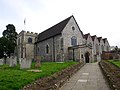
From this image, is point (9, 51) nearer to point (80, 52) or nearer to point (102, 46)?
point (80, 52)

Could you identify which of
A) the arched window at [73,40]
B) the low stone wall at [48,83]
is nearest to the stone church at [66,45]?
the arched window at [73,40]

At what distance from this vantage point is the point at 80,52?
3875cm

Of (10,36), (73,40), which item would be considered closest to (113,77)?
(73,40)

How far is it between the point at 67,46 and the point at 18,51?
24.9 metres

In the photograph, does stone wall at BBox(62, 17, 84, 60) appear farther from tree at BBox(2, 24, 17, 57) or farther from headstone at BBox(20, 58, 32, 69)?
headstone at BBox(20, 58, 32, 69)

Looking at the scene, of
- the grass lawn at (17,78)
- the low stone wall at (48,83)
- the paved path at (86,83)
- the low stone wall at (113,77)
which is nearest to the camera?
the grass lawn at (17,78)

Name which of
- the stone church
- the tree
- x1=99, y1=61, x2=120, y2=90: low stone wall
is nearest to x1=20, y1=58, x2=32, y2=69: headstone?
x1=99, y1=61, x2=120, y2=90: low stone wall

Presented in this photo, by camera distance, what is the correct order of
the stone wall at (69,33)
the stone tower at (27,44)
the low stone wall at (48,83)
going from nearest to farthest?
the low stone wall at (48,83)
the stone wall at (69,33)
the stone tower at (27,44)

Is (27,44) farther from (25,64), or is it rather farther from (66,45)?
(25,64)

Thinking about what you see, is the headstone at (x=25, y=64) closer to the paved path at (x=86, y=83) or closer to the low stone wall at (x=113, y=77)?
the paved path at (x=86, y=83)

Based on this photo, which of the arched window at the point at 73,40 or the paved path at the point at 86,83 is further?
the arched window at the point at 73,40

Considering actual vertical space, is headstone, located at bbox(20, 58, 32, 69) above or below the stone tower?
below

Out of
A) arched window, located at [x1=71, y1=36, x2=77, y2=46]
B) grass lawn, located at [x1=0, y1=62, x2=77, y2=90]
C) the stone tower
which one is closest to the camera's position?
grass lawn, located at [x1=0, y1=62, x2=77, y2=90]

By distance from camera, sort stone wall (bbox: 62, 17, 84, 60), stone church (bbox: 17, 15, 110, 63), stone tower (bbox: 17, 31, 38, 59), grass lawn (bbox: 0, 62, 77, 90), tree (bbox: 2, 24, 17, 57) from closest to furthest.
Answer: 1. grass lawn (bbox: 0, 62, 77, 90)
2. stone church (bbox: 17, 15, 110, 63)
3. stone wall (bbox: 62, 17, 84, 60)
4. stone tower (bbox: 17, 31, 38, 59)
5. tree (bbox: 2, 24, 17, 57)
